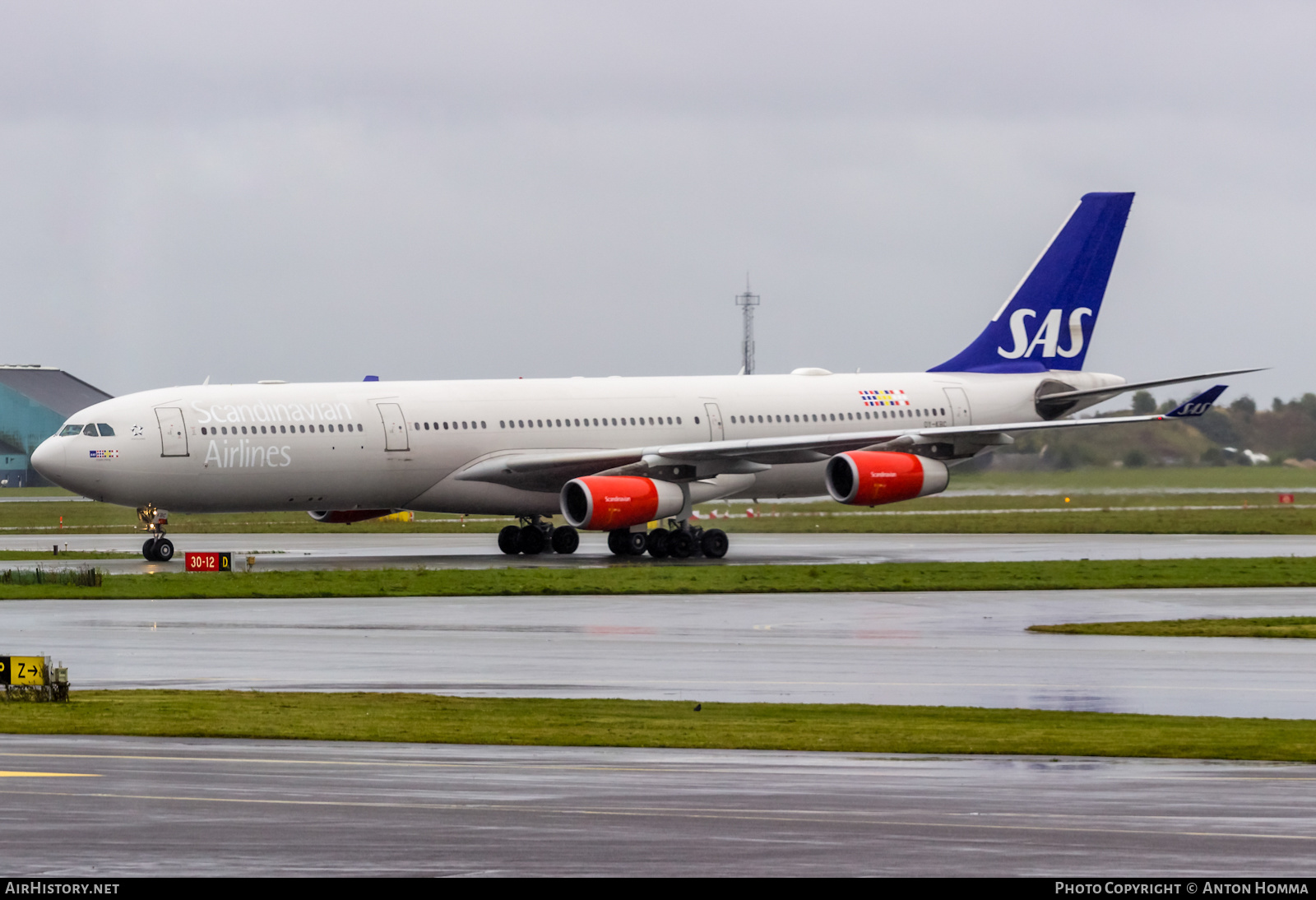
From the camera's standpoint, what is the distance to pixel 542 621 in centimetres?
2956

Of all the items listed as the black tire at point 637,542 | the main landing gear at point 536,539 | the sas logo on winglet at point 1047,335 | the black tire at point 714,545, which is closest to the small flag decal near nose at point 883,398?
the sas logo on winglet at point 1047,335

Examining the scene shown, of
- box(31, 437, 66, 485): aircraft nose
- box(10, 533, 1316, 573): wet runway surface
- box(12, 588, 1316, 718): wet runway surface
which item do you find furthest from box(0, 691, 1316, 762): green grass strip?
box(31, 437, 66, 485): aircraft nose

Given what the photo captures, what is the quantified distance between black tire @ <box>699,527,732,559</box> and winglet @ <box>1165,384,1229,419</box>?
1112 cm

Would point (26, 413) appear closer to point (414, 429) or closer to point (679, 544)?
point (414, 429)

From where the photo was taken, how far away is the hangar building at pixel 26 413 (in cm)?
11462

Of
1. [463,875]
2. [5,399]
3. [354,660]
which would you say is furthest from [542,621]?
[5,399]

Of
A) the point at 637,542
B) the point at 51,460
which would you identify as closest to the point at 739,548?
the point at 637,542

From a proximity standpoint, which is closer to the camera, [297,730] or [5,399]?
[297,730]

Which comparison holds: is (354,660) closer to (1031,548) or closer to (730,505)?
(1031,548)

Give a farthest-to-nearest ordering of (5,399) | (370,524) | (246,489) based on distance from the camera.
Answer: (5,399) → (370,524) → (246,489)

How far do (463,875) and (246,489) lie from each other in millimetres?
33373

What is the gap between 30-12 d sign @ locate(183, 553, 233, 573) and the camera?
4059 centimetres

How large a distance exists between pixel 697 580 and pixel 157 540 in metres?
15.0

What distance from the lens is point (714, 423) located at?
48.8 metres
